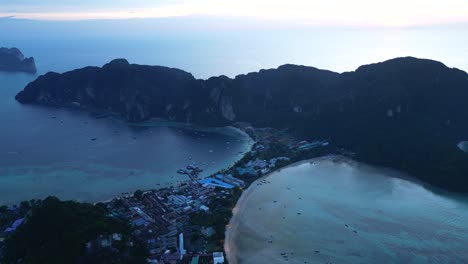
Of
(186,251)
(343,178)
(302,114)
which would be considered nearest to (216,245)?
(186,251)

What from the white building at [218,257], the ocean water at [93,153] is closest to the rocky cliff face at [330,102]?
the ocean water at [93,153]

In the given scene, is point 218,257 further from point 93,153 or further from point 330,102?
point 330,102

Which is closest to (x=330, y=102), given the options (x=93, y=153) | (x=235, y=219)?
(x=235, y=219)

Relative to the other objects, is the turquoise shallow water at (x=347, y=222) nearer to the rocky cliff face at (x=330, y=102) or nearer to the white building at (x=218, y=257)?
the white building at (x=218, y=257)

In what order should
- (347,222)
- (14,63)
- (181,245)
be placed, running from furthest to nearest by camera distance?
1. (14,63)
2. (347,222)
3. (181,245)

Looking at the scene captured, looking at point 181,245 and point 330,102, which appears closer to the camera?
point 181,245

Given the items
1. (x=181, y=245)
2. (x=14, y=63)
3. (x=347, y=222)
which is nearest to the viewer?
(x=181, y=245)
